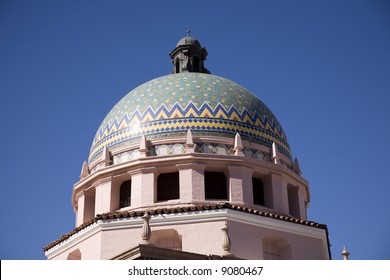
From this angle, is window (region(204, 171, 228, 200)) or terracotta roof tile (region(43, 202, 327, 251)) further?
window (region(204, 171, 228, 200))

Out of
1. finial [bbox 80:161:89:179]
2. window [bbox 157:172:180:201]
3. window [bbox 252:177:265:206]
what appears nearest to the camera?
window [bbox 157:172:180:201]

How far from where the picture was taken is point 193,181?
27125 millimetres

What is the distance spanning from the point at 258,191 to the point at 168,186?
3.84 metres

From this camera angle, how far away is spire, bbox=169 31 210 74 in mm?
33844

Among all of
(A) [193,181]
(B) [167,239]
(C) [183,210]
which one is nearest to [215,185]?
(A) [193,181]

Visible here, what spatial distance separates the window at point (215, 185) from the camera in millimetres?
27578

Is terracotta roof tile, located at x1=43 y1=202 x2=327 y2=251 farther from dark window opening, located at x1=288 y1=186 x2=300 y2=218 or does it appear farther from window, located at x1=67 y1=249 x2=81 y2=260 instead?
dark window opening, located at x1=288 y1=186 x2=300 y2=218

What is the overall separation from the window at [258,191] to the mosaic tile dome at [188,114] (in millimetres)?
1790

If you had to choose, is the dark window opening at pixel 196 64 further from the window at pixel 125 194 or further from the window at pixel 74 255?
the window at pixel 74 255

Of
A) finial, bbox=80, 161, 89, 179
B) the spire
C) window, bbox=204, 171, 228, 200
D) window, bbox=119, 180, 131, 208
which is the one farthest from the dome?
window, bbox=119, 180, 131, 208

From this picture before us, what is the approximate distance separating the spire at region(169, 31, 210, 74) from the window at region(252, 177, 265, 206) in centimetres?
755

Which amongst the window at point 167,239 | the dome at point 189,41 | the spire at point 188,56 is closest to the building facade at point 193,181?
the window at point 167,239
